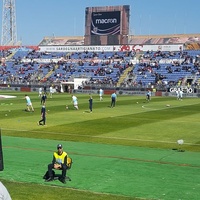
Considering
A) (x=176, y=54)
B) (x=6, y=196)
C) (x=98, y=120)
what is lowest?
(x=98, y=120)

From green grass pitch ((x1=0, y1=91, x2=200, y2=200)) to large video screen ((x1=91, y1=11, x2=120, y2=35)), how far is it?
60.7m

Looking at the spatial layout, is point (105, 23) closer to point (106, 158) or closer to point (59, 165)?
point (106, 158)

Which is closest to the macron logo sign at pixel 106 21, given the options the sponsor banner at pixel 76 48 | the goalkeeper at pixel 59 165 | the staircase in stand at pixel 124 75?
the sponsor banner at pixel 76 48

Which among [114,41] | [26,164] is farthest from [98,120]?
A: [114,41]

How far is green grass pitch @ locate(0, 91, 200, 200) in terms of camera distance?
1212 centimetres

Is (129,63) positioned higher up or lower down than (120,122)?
higher up

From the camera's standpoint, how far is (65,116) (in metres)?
33.7

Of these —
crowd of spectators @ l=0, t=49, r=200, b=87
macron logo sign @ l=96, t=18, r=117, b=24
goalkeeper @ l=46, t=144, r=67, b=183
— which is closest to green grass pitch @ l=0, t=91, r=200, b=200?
goalkeeper @ l=46, t=144, r=67, b=183

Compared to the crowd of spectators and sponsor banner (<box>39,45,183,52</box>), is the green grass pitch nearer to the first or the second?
the crowd of spectators

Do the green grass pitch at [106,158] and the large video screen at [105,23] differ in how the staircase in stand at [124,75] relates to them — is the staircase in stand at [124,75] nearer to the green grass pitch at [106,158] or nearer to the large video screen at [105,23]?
the large video screen at [105,23]

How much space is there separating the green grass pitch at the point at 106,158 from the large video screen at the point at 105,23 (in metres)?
60.7

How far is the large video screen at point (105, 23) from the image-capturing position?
88.2m

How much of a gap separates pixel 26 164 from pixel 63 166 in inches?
110

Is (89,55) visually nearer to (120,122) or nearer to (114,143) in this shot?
(120,122)
